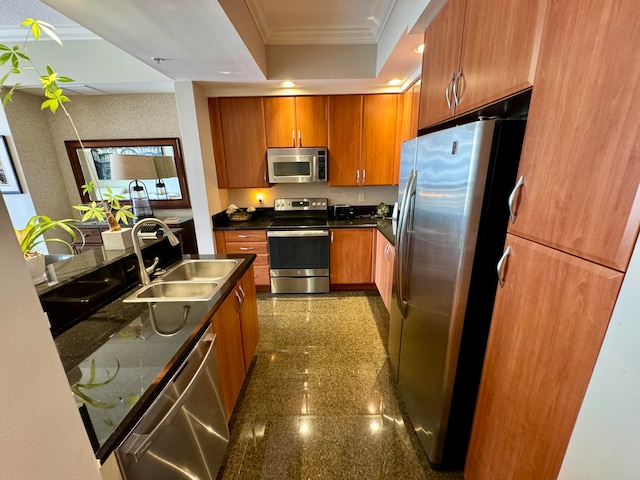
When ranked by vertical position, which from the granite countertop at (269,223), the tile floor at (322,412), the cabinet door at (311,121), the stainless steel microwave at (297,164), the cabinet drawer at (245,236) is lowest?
the tile floor at (322,412)

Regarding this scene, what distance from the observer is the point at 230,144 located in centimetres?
302

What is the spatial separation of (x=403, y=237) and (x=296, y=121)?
7.10 feet

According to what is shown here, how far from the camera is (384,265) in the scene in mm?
2662

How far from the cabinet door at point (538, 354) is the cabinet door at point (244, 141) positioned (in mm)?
2750

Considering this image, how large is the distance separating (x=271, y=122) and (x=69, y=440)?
303cm

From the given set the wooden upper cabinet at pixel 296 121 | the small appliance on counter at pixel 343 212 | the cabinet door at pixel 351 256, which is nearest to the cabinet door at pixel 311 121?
the wooden upper cabinet at pixel 296 121

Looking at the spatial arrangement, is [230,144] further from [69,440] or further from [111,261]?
[69,440]

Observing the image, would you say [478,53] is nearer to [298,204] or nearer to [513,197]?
[513,197]

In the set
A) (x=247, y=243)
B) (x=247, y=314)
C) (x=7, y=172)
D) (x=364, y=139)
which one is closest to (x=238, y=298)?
(x=247, y=314)

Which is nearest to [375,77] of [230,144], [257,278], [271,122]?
[271,122]

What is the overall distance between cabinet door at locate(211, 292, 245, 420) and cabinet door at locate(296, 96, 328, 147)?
2143 mm

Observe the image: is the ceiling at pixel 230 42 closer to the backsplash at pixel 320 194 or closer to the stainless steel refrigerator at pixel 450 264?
the stainless steel refrigerator at pixel 450 264

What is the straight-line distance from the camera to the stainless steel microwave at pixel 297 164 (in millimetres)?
2992

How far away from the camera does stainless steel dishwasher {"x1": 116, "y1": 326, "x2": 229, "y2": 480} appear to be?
767 mm
